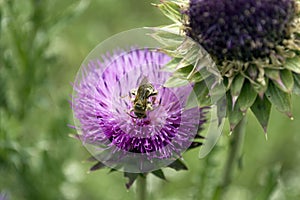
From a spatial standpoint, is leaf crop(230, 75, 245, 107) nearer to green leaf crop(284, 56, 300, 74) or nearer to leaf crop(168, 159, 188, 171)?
green leaf crop(284, 56, 300, 74)

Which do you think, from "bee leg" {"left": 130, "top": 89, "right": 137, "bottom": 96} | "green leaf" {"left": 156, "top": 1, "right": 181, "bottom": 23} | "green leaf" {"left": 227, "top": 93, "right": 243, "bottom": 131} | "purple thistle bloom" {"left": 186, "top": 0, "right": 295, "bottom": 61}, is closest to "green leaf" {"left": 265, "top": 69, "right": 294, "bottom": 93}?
"purple thistle bloom" {"left": 186, "top": 0, "right": 295, "bottom": 61}

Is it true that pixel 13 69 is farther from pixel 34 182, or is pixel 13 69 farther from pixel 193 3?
pixel 193 3

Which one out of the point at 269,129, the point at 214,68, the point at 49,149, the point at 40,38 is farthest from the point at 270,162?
the point at 214,68

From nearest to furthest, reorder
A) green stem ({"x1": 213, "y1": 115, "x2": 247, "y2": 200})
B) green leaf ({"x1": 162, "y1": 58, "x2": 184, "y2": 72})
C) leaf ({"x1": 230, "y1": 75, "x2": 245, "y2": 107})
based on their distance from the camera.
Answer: leaf ({"x1": 230, "y1": 75, "x2": 245, "y2": 107}) < green leaf ({"x1": 162, "y1": 58, "x2": 184, "y2": 72}) < green stem ({"x1": 213, "y1": 115, "x2": 247, "y2": 200})

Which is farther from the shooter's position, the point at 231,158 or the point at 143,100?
the point at 231,158

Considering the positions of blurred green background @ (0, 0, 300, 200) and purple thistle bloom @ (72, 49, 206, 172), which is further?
blurred green background @ (0, 0, 300, 200)

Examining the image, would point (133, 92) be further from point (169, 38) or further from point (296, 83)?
point (296, 83)

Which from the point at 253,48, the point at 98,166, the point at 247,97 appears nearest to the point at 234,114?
the point at 247,97
